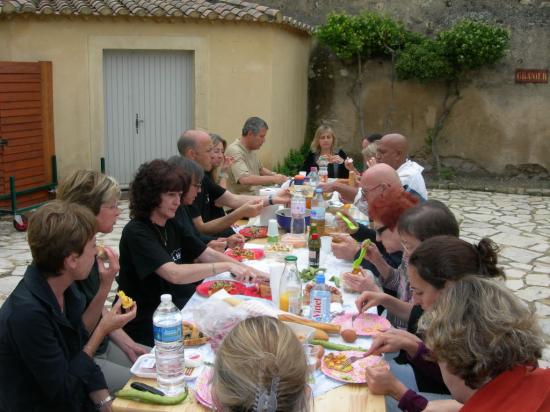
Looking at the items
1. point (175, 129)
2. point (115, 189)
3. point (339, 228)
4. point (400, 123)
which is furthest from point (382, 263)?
point (400, 123)

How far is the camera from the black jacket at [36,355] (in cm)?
258

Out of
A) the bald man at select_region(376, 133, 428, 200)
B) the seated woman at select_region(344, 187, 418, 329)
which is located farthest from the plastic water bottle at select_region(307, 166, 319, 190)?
the seated woman at select_region(344, 187, 418, 329)

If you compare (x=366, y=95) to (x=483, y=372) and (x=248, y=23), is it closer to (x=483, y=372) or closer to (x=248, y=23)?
(x=248, y=23)

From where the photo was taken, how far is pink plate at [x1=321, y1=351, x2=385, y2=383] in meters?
2.74

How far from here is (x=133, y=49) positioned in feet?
35.6

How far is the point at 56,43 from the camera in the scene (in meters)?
10.6

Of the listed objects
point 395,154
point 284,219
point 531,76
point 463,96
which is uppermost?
point 531,76

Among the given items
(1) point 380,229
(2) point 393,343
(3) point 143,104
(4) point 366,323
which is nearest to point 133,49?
(3) point 143,104

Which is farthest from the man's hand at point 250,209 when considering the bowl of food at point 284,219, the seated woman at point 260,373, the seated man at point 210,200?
the seated woman at point 260,373

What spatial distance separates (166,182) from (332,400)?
5.61 feet

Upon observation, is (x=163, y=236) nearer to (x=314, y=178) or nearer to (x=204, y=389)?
(x=204, y=389)

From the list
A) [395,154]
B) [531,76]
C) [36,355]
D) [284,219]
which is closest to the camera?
[36,355]

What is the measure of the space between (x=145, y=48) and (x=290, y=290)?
8323 millimetres

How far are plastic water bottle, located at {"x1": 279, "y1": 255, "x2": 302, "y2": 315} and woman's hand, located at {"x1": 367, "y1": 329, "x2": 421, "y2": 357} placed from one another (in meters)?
0.53
